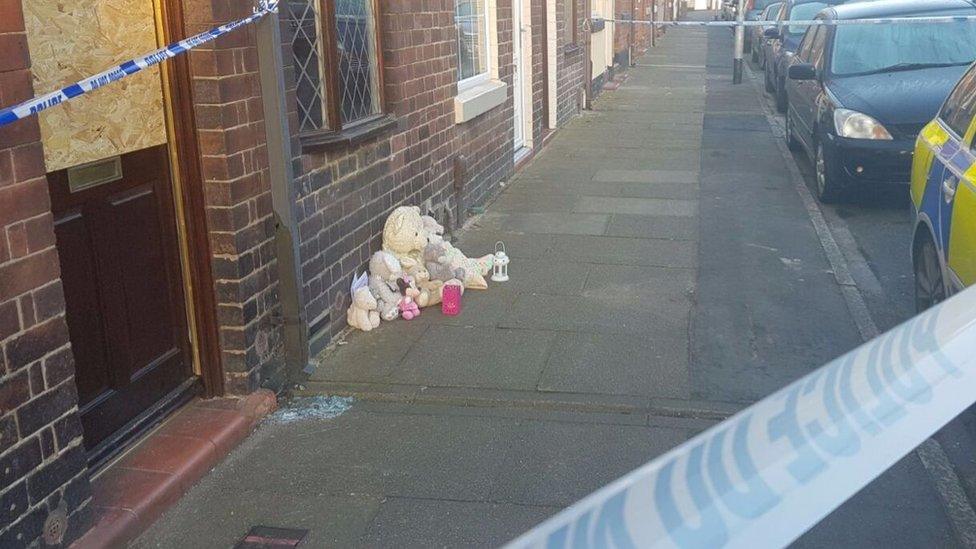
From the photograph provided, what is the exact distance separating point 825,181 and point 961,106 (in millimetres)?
4032

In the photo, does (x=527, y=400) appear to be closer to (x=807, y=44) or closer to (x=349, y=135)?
(x=349, y=135)

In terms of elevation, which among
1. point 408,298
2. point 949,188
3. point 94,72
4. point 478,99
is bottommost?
point 408,298

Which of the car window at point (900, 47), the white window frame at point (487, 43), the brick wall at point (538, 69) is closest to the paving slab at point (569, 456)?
the white window frame at point (487, 43)

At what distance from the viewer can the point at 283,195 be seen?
17.0 feet

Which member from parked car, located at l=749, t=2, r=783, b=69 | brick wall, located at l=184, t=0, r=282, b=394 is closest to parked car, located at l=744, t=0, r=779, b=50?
parked car, located at l=749, t=2, r=783, b=69

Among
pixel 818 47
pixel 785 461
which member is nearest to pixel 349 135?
pixel 785 461

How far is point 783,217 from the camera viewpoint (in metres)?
9.38

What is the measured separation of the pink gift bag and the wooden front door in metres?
2.06

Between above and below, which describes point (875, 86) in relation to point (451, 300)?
above

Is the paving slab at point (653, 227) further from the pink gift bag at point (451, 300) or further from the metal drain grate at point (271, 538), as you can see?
the metal drain grate at point (271, 538)

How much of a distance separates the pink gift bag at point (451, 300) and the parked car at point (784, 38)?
10.9 meters

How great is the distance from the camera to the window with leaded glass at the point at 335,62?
5.92 metres

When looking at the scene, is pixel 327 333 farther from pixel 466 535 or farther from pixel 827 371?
pixel 827 371

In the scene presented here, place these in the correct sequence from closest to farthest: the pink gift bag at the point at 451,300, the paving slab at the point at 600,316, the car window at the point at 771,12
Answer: the paving slab at the point at 600,316, the pink gift bag at the point at 451,300, the car window at the point at 771,12
